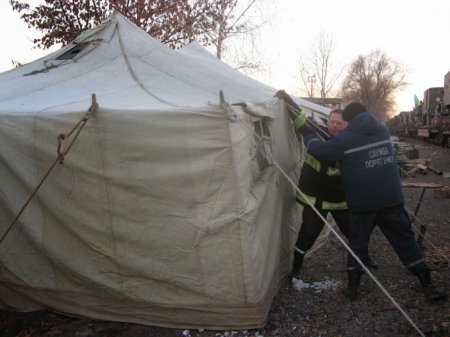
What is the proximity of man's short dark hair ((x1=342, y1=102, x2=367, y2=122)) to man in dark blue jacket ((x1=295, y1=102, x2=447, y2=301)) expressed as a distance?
0.05 m

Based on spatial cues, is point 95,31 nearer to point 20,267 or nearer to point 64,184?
point 64,184

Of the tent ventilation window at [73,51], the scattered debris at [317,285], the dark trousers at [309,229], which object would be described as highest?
the tent ventilation window at [73,51]

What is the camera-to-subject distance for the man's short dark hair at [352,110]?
13.3 ft

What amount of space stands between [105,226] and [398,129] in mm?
37578

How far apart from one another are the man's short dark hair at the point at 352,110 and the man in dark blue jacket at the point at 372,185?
5 cm

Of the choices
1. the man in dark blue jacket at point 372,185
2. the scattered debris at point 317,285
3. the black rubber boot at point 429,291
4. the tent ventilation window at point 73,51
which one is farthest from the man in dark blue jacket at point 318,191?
the tent ventilation window at point 73,51

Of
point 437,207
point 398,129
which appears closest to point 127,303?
point 437,207

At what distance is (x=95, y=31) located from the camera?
5383 mm

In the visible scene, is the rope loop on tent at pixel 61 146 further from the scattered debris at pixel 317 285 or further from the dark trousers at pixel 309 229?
the scattered debris at pixel 317 285

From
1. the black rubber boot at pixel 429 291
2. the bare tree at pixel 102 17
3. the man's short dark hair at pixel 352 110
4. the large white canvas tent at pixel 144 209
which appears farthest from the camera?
the bare tree at pixel 102 17

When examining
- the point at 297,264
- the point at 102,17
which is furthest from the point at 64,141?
the point at 102,17

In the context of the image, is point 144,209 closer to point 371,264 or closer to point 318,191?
point 318,191

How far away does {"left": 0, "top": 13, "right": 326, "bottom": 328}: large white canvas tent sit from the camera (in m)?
3.39

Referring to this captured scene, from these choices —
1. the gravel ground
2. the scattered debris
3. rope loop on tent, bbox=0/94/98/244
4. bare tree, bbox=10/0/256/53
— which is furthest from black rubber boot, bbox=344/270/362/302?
bare tree, bbox=10/0/256/53
